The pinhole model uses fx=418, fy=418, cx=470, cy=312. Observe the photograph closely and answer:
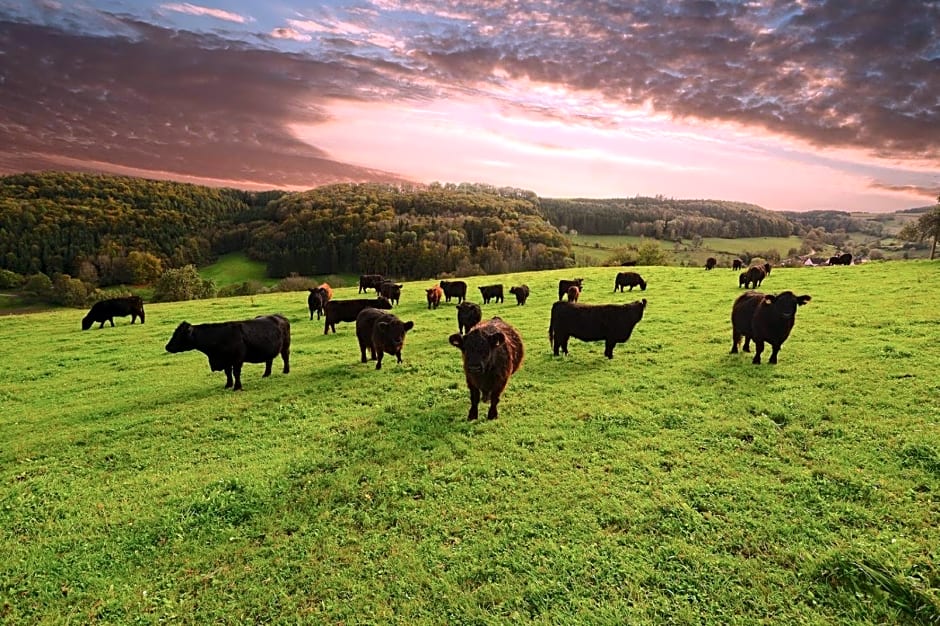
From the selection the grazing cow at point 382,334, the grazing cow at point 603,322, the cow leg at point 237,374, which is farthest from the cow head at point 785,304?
the cow leg at point 237,374

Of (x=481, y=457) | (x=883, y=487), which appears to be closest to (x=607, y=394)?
(x=481, y=457)

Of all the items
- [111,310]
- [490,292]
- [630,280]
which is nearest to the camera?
[111,310]

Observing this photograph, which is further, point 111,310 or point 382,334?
point 111,310

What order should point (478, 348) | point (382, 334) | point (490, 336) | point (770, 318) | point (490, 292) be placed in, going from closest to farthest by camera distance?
point (478, 348) → point (490, 336) → point (770, 318) → point (382, 334) → point (490, 292)

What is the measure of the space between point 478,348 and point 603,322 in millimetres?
5267

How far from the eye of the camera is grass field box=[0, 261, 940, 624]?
4.34m

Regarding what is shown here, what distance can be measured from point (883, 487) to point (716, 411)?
104 inches

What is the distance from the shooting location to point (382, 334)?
39.6 ft

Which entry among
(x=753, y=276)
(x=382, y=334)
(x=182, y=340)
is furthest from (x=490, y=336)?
(x=753, y=276)

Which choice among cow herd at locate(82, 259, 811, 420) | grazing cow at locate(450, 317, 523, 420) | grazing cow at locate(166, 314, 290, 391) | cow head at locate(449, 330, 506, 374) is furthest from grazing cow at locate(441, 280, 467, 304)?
cow head at locate(449, 330, 506, 374)

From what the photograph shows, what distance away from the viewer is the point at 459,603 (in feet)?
14.1

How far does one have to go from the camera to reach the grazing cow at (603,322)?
39.0 ft

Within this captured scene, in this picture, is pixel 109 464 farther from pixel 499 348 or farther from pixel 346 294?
pixel 346 294

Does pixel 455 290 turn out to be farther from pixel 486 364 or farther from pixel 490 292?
pixel 486 364
